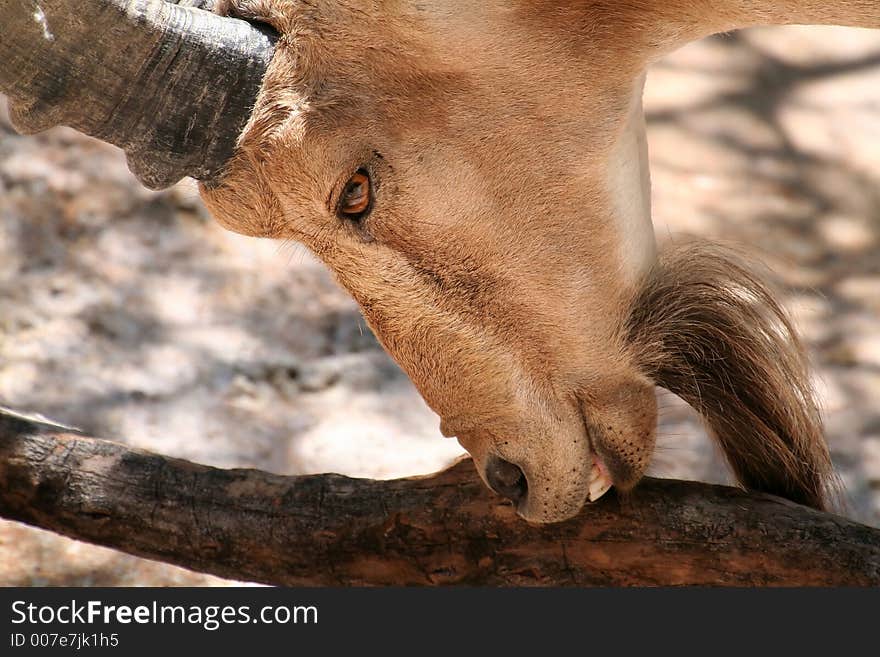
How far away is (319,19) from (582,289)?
0.77 meters

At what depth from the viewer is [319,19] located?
2277mm

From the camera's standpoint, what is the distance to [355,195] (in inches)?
92.0

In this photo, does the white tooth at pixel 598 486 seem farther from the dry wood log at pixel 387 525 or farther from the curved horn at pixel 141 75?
the curved horn at pixel 141 75

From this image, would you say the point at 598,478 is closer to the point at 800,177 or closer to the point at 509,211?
the point at 509,211

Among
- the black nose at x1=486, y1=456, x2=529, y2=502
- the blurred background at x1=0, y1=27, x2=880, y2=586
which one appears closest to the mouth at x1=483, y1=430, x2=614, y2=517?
the black nose at x1=486, y1=456, x2=529, y2=502

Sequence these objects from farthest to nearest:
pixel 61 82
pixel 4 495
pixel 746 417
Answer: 1. pixel 4 495
2. pixel 746 417
3. pixel 61 82

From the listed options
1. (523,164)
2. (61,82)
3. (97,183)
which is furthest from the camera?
→ (97,183)

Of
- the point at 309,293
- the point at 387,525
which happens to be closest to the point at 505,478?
the point at 387,525

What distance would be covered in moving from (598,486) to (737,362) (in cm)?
41

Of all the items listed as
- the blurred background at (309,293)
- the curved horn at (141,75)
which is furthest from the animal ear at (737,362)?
the blurred background at (309,293)

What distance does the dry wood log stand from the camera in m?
2.47

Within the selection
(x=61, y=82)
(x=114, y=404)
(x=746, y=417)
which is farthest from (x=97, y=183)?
(x=746, y=417)

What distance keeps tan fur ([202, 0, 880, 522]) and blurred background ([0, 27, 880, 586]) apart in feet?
4.24

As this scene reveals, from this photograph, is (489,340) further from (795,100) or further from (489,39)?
(795,100)
